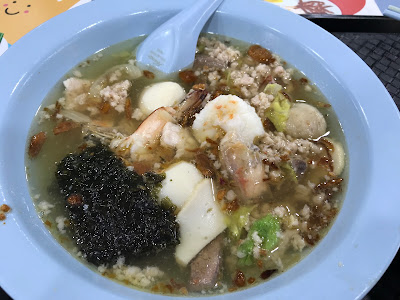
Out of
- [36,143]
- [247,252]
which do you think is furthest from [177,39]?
[247,252]

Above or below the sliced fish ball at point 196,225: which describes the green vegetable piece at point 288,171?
above

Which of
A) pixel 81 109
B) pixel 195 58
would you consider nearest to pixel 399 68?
pixel 195 58

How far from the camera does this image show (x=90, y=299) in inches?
39.7

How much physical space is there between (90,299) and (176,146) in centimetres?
67

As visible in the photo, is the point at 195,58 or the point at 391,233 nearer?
the point at 391,233

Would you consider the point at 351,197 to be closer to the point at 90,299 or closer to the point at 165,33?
the point at 90,299

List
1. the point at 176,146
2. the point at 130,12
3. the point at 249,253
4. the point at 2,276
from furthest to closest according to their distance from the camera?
the point at 130,12 → the point at 176,146 → the point at 249,253 → the point at 2,276

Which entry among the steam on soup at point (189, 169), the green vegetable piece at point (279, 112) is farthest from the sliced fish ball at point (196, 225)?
the green vegetable piece at point (279, 112)

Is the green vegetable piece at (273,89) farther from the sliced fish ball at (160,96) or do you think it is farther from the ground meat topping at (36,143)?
the ground meat topping at (36,143)

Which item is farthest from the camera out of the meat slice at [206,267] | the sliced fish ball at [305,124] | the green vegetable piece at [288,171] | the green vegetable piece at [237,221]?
the sliced fish ball at [305,124]

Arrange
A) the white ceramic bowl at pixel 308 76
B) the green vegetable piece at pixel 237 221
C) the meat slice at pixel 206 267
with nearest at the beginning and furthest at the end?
the white ceramic bowl at pixel 308 76
the meat slice at pixel 206 267
the green vegetable piece at pixel 237 221

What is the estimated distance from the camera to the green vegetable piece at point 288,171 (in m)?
1.44

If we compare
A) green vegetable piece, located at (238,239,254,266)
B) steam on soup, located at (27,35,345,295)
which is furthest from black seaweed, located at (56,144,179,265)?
green vegetable piece, located at (238,239,254,266)

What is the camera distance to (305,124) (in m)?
1.54
